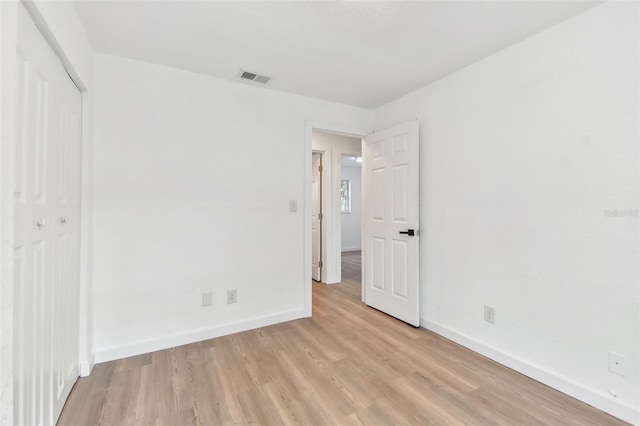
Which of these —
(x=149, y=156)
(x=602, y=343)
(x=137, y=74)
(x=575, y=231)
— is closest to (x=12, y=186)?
(x=149, y=156)

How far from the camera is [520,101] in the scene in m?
2.07

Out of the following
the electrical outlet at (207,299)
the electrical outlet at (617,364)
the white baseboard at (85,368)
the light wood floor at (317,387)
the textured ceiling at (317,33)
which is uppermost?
the textured ceiling at (317,33)

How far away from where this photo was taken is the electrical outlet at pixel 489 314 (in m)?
2.24

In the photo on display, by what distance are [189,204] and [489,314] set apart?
2.61 m

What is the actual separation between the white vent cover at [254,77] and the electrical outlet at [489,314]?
267cm

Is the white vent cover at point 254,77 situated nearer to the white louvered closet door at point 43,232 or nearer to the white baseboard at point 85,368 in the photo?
the white louvered closet door at point 43,232

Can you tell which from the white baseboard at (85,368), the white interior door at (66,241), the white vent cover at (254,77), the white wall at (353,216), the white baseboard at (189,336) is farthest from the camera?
the white wall at (353,216)

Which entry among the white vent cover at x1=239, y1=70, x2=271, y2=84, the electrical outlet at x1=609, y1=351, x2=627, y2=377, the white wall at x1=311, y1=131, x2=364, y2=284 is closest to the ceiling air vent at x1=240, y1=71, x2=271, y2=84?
the white vent cover at x1=239, y1=70, x2=271, y2=84

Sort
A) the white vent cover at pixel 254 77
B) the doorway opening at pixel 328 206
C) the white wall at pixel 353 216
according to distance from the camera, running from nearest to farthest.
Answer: the white vent cover at pixel 254 77 → the doorway opening at pixel 328 206 → the white wall at pixel 353 216

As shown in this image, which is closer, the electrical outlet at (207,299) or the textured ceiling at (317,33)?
the textured ceiling at (317,33)

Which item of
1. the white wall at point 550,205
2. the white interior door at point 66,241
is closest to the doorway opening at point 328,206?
the white wall at point 550,205

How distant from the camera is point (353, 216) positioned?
26.8 ft

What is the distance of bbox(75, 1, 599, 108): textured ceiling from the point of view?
1.70 m

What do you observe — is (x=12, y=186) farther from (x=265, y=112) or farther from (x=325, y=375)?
(x=265, y=112)
